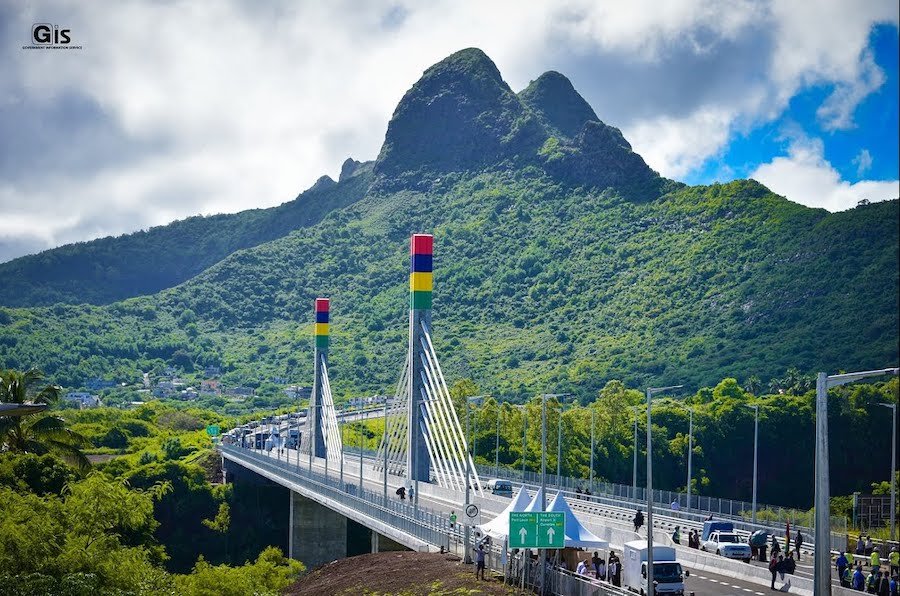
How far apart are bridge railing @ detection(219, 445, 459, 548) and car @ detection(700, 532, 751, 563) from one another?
939cm

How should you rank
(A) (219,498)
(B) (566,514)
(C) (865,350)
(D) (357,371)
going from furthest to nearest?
(D) (357,371) → (C) (865,350) → (A) (219,498) → (B) (566,514)

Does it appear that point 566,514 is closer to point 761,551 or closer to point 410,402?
point 761,551

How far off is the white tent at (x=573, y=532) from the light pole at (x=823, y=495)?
46.8ft

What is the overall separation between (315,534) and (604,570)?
44258mm

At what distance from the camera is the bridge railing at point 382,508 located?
149 feet

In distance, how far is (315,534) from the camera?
261 ft

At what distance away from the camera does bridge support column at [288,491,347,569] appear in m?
78.4

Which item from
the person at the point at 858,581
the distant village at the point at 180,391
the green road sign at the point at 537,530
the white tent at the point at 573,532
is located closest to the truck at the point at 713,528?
the person at the point at 858,581

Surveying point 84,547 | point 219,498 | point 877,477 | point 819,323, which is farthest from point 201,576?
point 819,323

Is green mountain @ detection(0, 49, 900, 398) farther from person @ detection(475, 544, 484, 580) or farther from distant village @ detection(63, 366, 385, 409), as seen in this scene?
person @ detection(475, 544, 484, 580)

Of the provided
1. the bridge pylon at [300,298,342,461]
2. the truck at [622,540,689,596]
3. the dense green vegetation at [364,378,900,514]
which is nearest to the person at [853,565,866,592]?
the truck at [622,540,689,596]

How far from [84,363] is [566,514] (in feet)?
561

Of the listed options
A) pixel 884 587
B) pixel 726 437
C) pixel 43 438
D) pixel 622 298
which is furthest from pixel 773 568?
pixel 622 298

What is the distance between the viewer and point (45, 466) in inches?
2395
